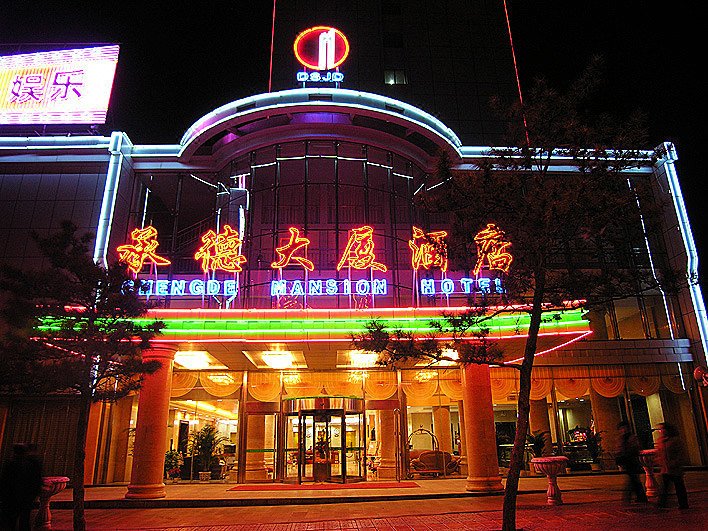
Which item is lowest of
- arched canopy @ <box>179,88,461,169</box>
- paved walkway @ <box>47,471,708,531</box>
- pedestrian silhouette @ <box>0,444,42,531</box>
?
paved walkway @ <box>47,471,708,531</box>

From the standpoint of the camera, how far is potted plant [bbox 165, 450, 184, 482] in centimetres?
1733

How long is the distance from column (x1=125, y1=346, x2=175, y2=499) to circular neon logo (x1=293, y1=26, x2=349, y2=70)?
1131 centimetres

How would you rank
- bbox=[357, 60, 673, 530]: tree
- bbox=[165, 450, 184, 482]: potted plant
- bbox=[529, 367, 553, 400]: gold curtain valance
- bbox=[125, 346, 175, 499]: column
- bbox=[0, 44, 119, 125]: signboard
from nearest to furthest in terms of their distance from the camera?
bbox=[357, 60, 673, 530]: tree < bbox=[125, 346, 175, 499]: column < bbox=[165, 450, 184, 482]: potted plant < bbox=[529, 367, 553, 400]: gold curtain valance < bbox=[0, 44, 119, 125]: signboard

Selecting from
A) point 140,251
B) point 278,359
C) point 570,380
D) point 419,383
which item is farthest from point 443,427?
point 140,251

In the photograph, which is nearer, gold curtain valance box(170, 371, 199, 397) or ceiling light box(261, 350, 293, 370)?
ceiling light box(261, 350, 293, 370)

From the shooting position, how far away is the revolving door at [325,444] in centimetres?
1587

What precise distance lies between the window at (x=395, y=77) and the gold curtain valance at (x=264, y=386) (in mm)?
12611

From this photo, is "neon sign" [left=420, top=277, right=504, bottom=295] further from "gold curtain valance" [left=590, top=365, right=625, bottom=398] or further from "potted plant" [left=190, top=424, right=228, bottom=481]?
"potted plant" [left=190, top=424, right=228, bottom=481]

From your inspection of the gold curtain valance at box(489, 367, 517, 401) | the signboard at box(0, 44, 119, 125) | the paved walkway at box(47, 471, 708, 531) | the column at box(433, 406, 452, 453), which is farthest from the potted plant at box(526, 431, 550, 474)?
the signboard at box(0, 44, 119, 125)

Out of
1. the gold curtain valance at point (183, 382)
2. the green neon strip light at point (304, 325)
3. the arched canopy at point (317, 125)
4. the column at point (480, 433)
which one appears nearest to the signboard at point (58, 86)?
the arched canopy at point (317, 125)

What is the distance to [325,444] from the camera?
1608cm

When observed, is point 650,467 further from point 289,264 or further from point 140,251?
point 140,251

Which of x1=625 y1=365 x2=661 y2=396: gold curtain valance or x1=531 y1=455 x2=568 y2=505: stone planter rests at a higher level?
x1=625 y1=365 x2=661 y2=396: gold curtain valance

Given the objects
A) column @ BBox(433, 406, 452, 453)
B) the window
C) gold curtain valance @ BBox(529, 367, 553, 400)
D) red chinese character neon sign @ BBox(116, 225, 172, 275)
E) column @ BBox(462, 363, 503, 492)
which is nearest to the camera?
column @ BBox(462, 363, 503, 492)
